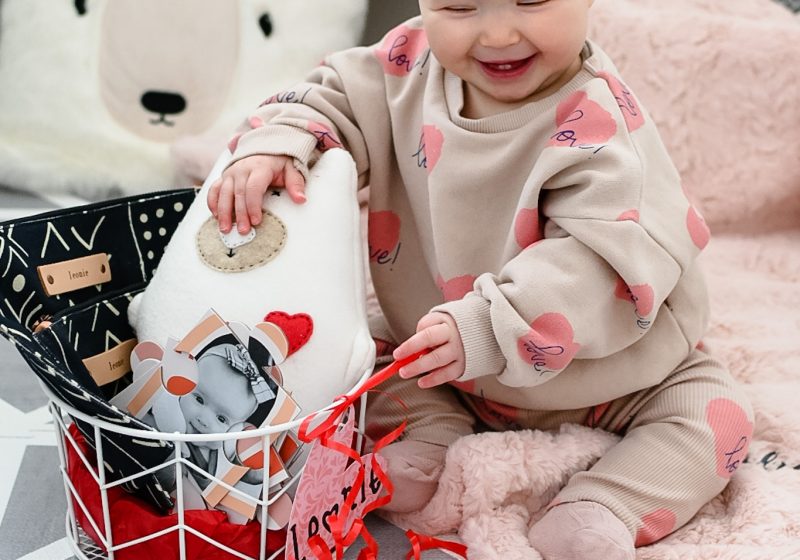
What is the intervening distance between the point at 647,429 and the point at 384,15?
0.74 m

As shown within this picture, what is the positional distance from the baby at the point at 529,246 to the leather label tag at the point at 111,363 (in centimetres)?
14

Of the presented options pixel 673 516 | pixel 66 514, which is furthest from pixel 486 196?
pixel 66 514

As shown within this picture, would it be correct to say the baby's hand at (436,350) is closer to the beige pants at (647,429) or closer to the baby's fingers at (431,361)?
the baby's fingers at (431,361)

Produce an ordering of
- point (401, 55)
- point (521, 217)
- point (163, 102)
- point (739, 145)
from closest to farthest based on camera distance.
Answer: point (521, 217), point (401, 55), point (739, 145), point (163, 102)

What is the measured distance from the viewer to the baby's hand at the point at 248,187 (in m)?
0.73

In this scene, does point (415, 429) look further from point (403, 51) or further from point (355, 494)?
point (403, 51)

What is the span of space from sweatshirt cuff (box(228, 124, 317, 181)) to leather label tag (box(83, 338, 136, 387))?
180 millimetres

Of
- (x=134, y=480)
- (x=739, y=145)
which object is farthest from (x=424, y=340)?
(x=739, y=145)

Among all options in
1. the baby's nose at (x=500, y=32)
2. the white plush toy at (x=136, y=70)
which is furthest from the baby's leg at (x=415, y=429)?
the white plush toy at (x=136, y=70)

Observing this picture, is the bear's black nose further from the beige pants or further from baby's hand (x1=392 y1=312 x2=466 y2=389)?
baby's hand (x1=392 y1=312 x2=466 y2=389)

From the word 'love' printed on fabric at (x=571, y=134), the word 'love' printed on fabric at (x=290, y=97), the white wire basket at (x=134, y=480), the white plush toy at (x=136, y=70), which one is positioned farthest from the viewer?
the white plush toy at (x=136, y=70)

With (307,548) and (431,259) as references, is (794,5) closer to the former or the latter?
(431,259)

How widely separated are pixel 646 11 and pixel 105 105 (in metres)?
Answer: 0.75

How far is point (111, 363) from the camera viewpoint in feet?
2.40
